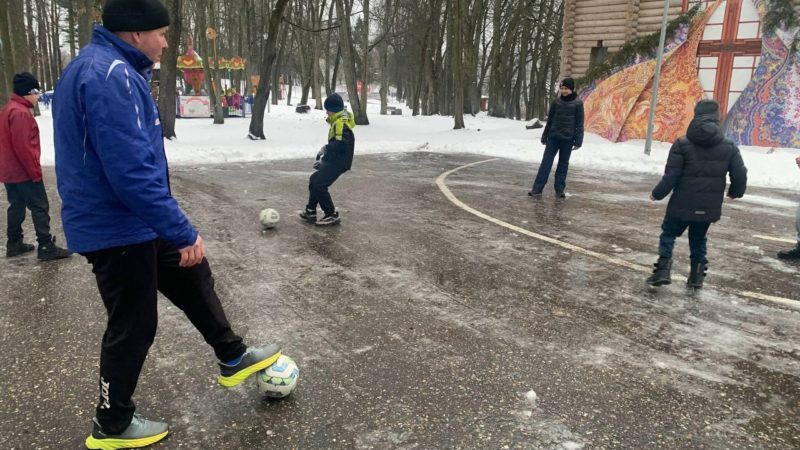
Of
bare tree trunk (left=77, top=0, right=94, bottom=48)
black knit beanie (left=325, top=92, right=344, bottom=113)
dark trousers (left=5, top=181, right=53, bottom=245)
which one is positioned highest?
bare tree trunk (left=77, top=0, right=94, bottom=48)

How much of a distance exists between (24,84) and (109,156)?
4369 mm

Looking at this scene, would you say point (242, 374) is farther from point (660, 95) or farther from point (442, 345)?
point (660, 95)

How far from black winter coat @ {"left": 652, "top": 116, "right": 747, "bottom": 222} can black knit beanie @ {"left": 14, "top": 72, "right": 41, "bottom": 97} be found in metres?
6.37

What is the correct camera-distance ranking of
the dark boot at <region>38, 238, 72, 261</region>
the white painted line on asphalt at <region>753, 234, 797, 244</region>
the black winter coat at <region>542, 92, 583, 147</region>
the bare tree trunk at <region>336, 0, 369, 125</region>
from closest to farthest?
1. the dark boot at <region>38, 238, 72, 261</region>
2. the white painted line on asphalt at <region>753, 234, 797, 244</region>
3. the black winter coat at <region>542, 92, 583, 147</region>
4. the bare tree trunk at <region>336, 0, 369, 125</region>

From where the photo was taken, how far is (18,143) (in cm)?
578

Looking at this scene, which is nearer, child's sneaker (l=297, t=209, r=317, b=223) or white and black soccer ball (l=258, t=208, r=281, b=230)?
white and black soccer ball (l=258, t=208, r=281, b=230)

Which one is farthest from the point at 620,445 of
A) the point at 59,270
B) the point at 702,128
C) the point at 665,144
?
the point at 665,144

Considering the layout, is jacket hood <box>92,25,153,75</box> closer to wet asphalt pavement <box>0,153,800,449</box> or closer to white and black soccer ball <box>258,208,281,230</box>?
wet asphalt pavement <box>0,153,800,449</box>

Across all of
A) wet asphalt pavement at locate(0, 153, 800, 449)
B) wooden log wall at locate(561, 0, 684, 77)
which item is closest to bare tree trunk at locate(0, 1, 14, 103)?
wet asphalt pavement at locate(0, 153, 800, 449)

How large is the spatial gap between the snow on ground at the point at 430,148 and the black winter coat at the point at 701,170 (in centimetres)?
862

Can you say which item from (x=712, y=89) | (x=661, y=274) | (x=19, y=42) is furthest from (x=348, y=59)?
(x=661, y=274)

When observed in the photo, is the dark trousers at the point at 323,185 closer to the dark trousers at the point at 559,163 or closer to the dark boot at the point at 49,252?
the dark boot at the point at 49,252

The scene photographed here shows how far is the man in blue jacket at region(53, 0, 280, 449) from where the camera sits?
2438 mm

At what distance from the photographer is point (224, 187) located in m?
10.5
